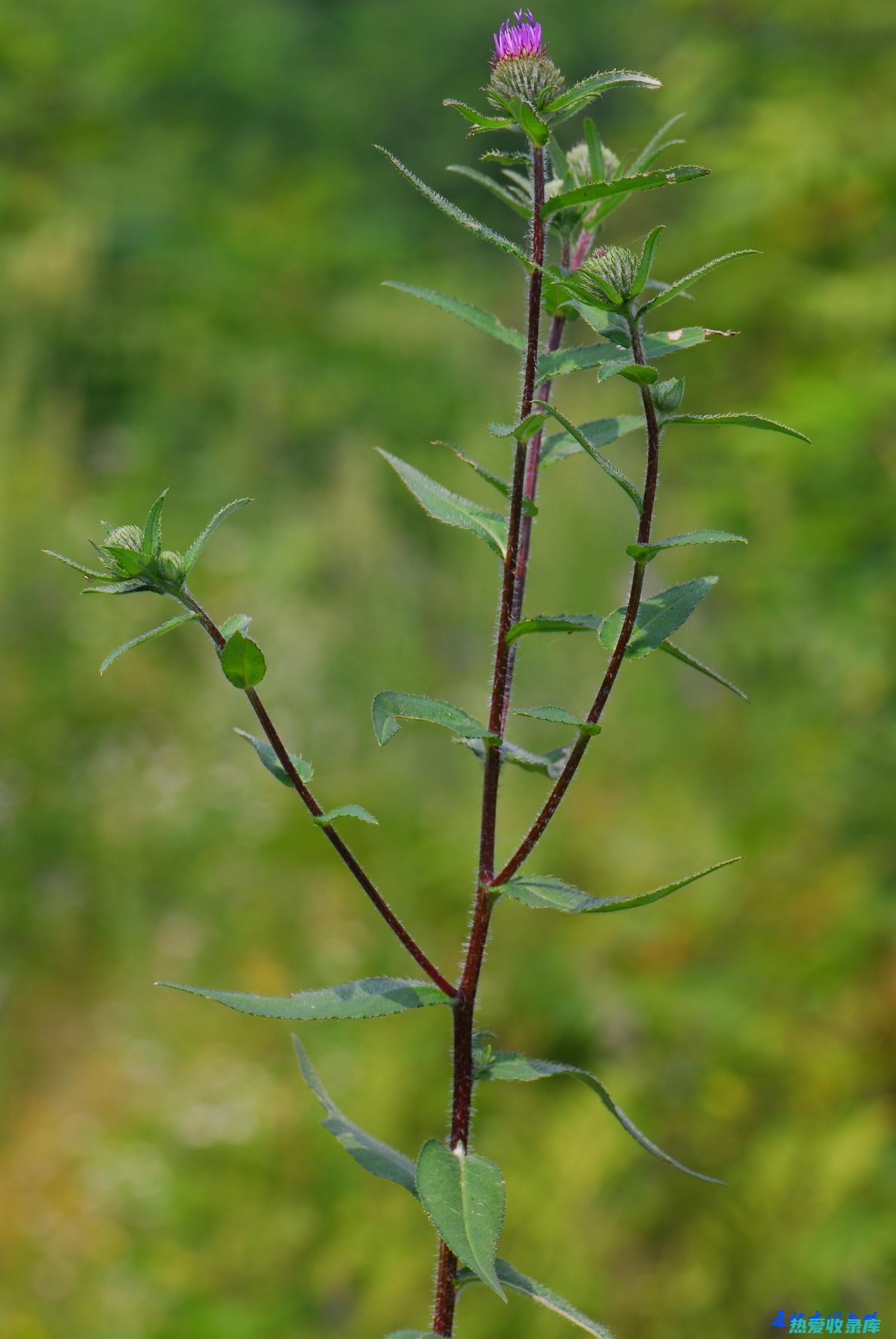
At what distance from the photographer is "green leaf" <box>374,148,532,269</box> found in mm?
469

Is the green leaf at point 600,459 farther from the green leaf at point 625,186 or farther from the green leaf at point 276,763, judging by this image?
the green leaf at point 276,763

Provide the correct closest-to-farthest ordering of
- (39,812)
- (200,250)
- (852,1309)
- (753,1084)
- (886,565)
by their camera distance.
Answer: (852,1309) < (753,1084) < (886,565) < (39,812) < (200,250)

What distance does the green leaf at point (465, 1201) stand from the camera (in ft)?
1.57

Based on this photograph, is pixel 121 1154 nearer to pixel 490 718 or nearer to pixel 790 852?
pixel 790 852

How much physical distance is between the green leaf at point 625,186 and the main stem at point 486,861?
0.02 meters

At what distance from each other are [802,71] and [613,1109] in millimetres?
3077

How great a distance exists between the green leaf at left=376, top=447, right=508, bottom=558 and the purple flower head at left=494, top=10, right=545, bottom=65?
0.55 ft

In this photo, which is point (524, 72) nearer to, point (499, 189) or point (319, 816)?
point (499, 189)

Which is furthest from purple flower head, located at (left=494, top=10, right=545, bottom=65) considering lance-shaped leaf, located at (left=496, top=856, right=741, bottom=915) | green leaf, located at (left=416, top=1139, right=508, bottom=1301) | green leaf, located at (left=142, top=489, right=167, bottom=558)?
green leaf, located at (left=416, top=1139, right=508, bottom=1301)

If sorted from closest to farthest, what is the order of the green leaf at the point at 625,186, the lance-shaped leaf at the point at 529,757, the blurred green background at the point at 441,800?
the green leaf at the point at 625,186 → the lance-shaped leaf at the point at 529,757 → the blurred green background at the point at 441,800

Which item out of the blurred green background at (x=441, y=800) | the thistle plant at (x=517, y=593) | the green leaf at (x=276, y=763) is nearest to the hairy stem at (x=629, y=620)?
the thistle plant at (x=517, y=593)

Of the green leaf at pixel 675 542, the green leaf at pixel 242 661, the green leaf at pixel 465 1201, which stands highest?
the green leaf at pixel 675 542

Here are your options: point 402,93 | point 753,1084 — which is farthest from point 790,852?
point 402,93

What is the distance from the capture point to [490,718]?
53 cm
